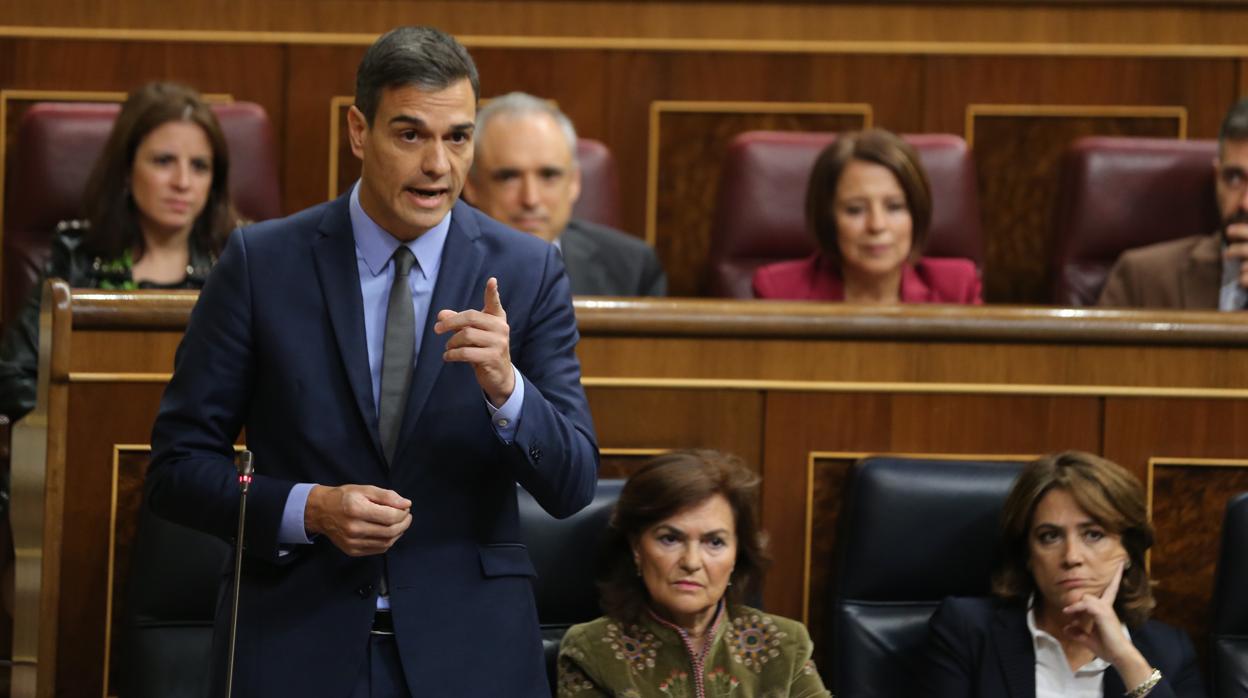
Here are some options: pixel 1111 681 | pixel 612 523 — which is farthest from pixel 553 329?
pixel 1111 681

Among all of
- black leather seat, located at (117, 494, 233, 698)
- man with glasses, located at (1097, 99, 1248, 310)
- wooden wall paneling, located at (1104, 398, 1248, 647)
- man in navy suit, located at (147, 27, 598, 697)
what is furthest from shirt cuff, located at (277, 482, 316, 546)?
man with glasses, located at (1097, 99, 1248, 310)

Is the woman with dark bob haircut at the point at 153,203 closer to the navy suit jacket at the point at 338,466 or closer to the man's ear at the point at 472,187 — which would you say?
the man's ear at the point at 472,187

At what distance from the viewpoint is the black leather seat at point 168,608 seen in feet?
3.62

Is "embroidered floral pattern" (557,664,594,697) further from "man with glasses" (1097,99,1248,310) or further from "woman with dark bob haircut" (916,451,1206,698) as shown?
"man with glasses" (1097,99,1248,310)

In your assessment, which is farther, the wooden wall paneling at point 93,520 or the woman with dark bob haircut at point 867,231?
the woman with dark bob haircut at point 867,231

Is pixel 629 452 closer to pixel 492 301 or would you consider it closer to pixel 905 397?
pixel 905 397

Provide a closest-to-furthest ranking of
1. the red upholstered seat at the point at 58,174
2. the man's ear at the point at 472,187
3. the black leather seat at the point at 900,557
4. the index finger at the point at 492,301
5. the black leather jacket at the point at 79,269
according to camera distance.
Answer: the index finger at the point at 492,301 < the black leather seat at the point at 900,557 < the black leather jacket at the point at 79,269 < the man's ear at the point at 472,187 < the red upholstered seat at the point at 58,174

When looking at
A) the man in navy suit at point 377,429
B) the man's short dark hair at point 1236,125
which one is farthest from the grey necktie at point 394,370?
the man's short dark hair at point 1236,125

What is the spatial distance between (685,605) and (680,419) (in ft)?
0.56

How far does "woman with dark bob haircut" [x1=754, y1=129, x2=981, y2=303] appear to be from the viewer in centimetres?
155

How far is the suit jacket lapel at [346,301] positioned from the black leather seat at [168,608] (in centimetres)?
32

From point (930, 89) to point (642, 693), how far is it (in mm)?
1011

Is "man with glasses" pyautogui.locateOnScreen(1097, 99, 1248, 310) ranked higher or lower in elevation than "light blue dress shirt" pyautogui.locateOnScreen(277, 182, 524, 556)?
higher

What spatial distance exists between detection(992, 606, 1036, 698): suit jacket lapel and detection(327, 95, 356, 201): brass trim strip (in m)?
0.97
